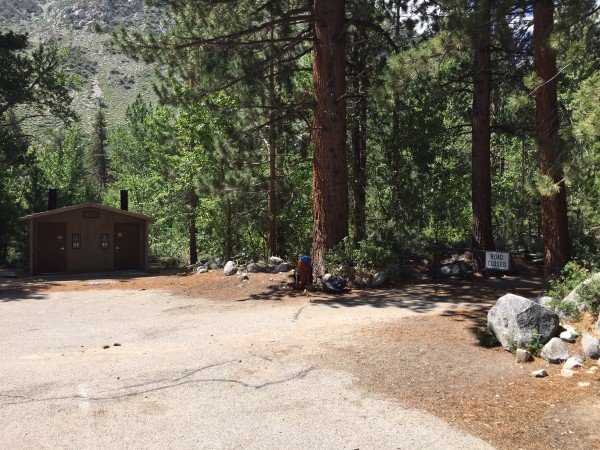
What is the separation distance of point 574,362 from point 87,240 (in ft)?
60.8

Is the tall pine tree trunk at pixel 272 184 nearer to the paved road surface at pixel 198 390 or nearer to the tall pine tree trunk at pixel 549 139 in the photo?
the paved road surface at pixel 198 390

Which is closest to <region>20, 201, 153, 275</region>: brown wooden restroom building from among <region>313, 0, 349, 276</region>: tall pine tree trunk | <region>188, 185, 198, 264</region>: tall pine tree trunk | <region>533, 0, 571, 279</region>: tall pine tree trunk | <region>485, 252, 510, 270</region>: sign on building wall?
<region>188, 185, 198, 264</region>: tall pine tree trunk

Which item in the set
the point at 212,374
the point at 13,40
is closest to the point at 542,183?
the point at 212,374

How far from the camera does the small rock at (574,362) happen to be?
5.60 m

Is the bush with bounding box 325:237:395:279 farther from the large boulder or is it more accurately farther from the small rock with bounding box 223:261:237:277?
the large boulder

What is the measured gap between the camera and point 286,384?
557cm

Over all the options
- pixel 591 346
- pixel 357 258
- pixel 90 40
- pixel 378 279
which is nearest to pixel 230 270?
pixel 357 258

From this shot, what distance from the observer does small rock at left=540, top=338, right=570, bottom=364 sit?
583cm

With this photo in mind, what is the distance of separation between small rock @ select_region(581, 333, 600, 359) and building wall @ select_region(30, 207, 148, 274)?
58.3 ft

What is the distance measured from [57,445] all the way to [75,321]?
6005mm

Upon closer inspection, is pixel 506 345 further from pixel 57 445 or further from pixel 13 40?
pixel 13 40

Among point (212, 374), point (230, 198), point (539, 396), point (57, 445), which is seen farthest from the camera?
point (230, 198)

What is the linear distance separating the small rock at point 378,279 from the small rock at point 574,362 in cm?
645

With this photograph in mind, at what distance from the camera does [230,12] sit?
1458 centimetres
